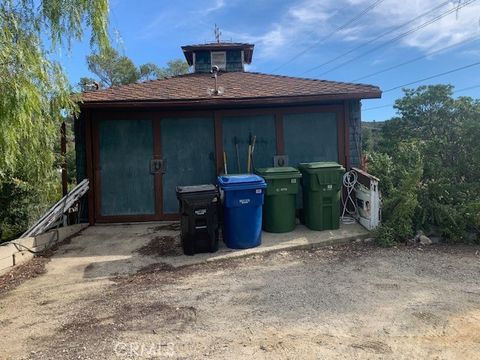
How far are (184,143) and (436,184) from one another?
4.74 metres

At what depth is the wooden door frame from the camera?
7828mm

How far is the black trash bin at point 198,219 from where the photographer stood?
5.48m

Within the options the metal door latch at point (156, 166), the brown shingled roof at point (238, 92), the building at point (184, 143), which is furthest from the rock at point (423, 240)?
the metal door latch at point (156, 166)

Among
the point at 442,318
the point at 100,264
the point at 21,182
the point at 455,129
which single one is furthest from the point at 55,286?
the point at 455,129

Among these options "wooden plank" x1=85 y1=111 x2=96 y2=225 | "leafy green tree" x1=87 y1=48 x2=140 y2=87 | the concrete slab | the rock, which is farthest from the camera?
"leafy green tree" x1=87 y1=48 x2=140 y2=87

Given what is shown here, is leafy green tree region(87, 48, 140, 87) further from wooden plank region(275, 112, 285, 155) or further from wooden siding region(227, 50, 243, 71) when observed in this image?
wooden plank region(275, 112, 285, 155)

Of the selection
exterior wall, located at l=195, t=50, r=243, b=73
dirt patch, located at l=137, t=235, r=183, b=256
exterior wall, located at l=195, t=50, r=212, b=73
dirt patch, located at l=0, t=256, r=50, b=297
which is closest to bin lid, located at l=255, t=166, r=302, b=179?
dirt patch, located at l=137, t=235, r=183, b=256

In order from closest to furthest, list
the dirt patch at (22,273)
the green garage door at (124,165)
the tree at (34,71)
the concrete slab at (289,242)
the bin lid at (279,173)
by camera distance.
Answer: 1. the tree at (34,71)
2. the dirt patch at (22,273)
3. the concrete slab at (289,242)
4. the bin lid at (279,173)
5. the green garage door at (124,165)

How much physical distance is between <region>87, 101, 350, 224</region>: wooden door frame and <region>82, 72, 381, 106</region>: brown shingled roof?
0.33 meters

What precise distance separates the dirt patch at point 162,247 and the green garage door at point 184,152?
1.49m

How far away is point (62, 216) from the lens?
721 cm

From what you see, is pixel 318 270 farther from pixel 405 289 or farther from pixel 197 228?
pixel 197 228

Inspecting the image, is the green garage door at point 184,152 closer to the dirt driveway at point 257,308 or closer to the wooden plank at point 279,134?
the wooden plank at point 279,134

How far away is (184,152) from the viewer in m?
7.96
